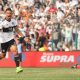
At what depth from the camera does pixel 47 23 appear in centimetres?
2114

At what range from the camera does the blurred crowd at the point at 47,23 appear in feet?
63.7

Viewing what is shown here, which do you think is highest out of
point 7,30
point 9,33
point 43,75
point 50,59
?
point 7,30

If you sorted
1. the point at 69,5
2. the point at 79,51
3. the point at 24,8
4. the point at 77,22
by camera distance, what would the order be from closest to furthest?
1. the point at 79,51
2. the point at 77,22
3. the point at 69,5
4. the point at 24,8

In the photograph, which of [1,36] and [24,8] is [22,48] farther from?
[1,36]

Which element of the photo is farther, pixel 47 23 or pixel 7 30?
pixel 47 23

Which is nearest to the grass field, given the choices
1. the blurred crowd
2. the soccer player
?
the soccer player

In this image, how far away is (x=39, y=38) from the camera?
20109mm

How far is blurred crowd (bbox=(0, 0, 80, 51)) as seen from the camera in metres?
19.4

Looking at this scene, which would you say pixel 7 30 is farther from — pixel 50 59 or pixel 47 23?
pixel 47 23

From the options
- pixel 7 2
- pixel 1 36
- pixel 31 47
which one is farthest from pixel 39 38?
pixel 1 36

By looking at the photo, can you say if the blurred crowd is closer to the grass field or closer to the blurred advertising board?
the blurred advertising board

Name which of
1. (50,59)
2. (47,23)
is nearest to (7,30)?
(50,59)

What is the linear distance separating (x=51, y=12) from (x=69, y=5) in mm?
1127

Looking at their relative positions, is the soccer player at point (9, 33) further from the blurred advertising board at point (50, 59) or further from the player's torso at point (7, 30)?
the blurred advertising board at point (50, 59)
